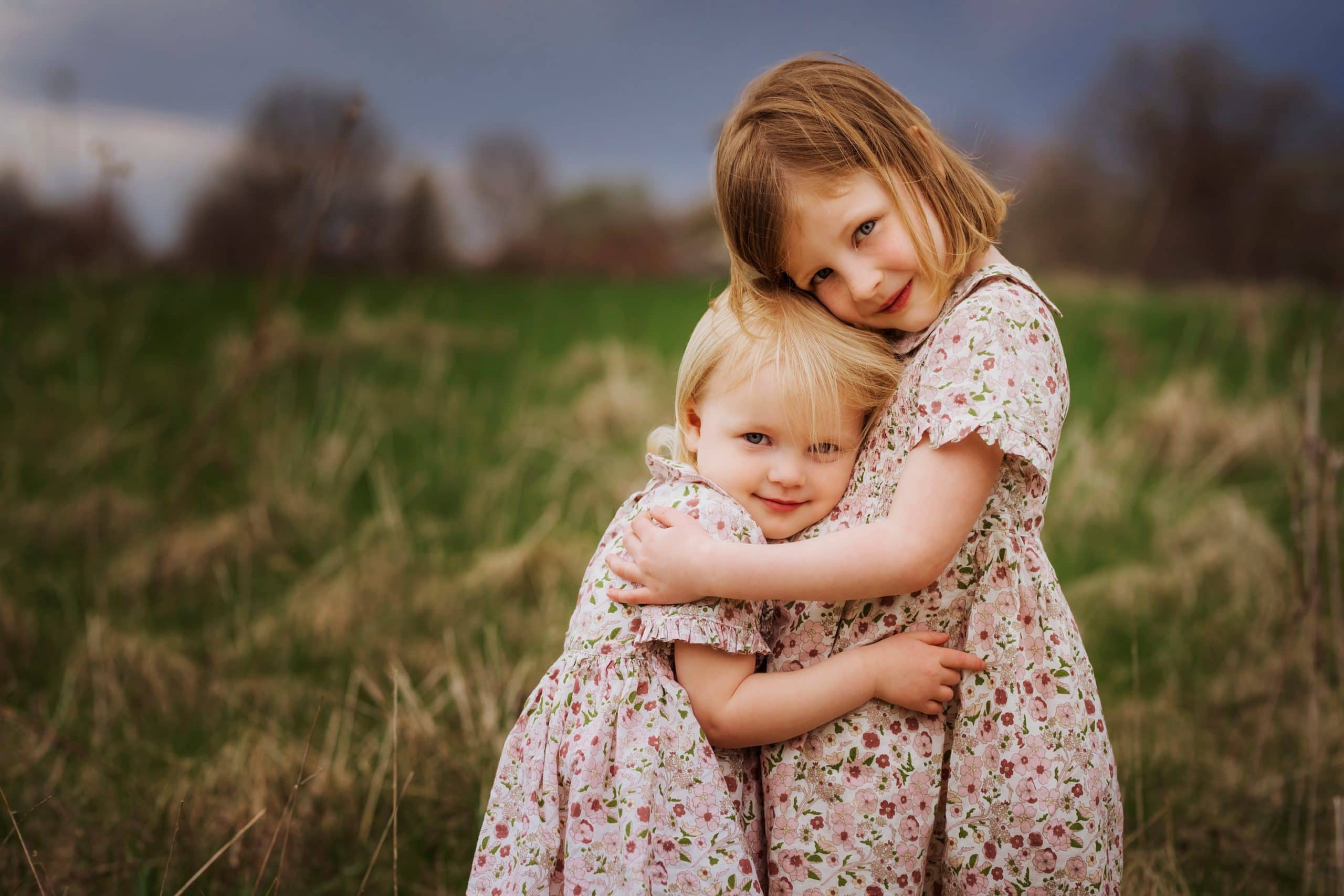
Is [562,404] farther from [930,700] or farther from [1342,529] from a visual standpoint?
[930,700]

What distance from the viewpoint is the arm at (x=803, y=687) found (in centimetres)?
150

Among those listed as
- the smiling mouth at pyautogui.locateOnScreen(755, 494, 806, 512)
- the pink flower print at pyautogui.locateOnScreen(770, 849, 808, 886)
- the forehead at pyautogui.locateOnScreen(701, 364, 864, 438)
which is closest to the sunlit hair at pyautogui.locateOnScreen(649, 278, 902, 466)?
the forehead at pyautogui.locateOnScreen(701, 364, 864, 438)

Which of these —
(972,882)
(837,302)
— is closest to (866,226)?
(837,302)

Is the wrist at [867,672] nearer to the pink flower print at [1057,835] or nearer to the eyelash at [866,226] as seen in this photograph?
the pink flower print at [1057,835]

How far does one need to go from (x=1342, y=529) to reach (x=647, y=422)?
3118 millimetres

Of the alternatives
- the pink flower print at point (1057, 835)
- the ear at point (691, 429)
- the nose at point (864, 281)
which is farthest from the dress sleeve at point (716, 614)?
the pink flower print at point (1057, 835)

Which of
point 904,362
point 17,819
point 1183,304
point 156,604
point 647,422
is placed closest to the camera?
point 904,362

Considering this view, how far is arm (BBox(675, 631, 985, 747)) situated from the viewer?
1500 mm

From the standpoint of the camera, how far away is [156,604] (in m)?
3.62

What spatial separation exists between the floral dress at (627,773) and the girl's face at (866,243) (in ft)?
1.27

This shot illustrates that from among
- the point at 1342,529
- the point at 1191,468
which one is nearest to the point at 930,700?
the point at 1342,529

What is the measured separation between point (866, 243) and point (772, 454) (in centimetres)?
35

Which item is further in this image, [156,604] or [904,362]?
[156,604]

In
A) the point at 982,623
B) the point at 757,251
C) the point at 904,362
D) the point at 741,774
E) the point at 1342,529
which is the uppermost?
the point at 757,251
